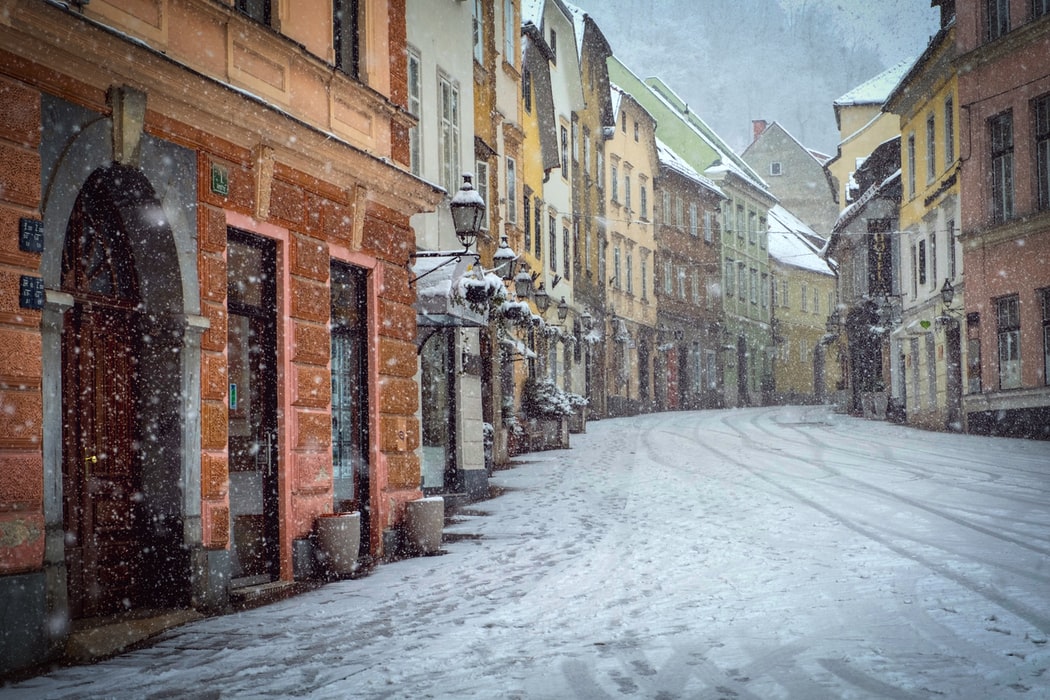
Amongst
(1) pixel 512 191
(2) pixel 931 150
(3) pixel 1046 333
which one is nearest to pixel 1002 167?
(3) pixel 1046 333

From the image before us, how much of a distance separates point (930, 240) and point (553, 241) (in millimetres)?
10644

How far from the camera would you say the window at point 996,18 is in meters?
25.7

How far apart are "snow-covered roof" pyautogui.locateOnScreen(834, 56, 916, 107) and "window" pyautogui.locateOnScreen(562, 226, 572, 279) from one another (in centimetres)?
2050

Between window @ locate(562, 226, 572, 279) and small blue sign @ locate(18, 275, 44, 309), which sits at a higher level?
window @ locate(562, 226, 572, 279)

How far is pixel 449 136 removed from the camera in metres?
17.5

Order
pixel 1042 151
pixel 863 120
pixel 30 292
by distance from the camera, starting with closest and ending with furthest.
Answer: pixel 30 292
pixel 1042 151
pixel 863 120

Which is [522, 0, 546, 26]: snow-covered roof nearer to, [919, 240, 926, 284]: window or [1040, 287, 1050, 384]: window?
[919, 240, 926, 284]: window

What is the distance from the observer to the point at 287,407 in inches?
394

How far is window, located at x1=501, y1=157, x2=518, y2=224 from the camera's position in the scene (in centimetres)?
2547

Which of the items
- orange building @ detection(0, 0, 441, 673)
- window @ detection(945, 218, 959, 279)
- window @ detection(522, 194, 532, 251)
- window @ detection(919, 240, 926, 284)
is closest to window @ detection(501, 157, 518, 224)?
window @ detection(522, 194, 532, 251)

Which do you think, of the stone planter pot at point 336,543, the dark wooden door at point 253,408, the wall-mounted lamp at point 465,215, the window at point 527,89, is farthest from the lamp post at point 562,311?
the dark wooden door at point 253,408

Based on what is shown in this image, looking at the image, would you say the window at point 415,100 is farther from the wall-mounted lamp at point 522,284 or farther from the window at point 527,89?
the window at point 527,89

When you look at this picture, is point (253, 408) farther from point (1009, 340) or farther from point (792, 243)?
point (792, 243)

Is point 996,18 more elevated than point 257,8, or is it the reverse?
point 996,18
